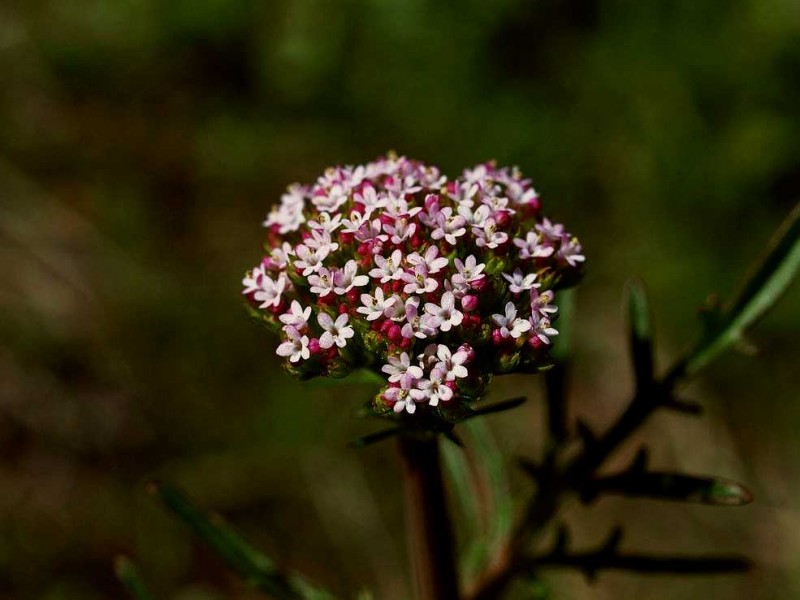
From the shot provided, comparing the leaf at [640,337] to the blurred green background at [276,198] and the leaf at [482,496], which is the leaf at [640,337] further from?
the blurred green background at [276,198]

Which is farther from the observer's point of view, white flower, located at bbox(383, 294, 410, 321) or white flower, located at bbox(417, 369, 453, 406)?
white flower, located at bbox(383, 294, 410, 321)

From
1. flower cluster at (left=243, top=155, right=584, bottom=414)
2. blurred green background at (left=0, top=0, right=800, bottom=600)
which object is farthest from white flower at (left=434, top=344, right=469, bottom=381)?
blurred green background at (left=0, top=0, right=800, bottom=600)

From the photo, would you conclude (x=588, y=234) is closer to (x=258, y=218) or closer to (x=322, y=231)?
(x=258, y=218)

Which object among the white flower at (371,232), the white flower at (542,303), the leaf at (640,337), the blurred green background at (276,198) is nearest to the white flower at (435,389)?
the white flower at (542,303)

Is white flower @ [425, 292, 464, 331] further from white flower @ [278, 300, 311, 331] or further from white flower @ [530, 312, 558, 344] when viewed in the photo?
white flower @ [278, 300, 311, 331]

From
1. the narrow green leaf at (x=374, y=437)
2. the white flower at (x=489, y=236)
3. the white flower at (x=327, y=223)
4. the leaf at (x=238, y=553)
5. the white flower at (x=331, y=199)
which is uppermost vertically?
the white flower at (x=331, y=199)

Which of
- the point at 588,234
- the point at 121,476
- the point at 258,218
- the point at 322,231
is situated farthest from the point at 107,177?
the point at 322,231
